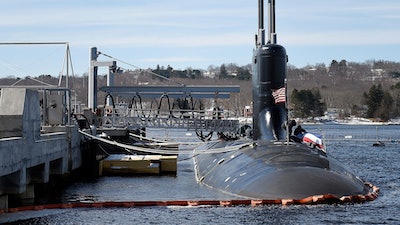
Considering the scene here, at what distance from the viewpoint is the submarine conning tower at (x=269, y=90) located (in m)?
33.4

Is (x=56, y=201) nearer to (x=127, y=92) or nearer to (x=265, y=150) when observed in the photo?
(x=265, y=150)

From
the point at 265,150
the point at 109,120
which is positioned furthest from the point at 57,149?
the point at 109,120

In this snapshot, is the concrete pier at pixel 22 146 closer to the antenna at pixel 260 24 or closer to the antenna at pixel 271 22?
the antenna at pixel 260 24

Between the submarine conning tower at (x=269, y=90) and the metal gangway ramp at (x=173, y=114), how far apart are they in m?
15.4

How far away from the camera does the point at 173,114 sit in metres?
60.4

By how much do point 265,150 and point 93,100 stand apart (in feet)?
110

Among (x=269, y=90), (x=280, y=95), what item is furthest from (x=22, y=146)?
(x=269, y=90)

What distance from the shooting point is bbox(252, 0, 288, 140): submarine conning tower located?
1316 inches

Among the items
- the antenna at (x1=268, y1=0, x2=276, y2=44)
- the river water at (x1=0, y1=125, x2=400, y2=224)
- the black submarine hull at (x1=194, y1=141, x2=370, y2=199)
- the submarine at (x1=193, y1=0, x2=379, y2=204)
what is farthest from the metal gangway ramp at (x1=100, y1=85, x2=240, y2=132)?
the black submarine hull at (x1=194, y1=141, x2=370, y2=199)

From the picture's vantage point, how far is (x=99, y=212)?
82.5ft

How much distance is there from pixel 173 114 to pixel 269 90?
27131 millimetres

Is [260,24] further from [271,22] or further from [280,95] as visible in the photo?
[280,95]

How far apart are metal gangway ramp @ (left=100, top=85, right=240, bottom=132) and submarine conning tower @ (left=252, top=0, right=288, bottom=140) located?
1541 centimetres

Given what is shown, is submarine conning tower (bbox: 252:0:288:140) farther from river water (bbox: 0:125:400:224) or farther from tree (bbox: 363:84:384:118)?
tree (bbox: 363:84:384:118)
